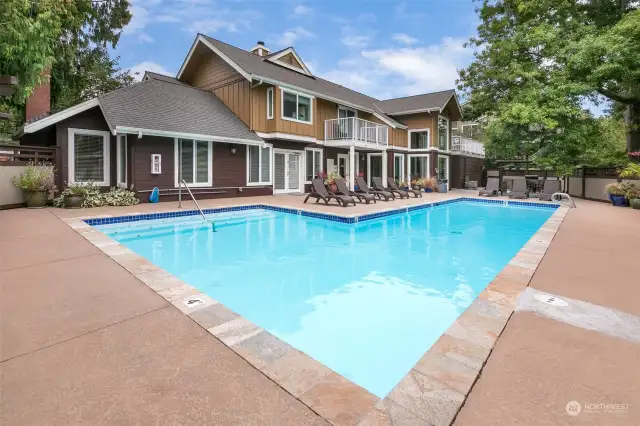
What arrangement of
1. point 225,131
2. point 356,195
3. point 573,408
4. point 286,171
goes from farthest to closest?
1. point 286,171
2. point 225,131
3. point 356,195
4. point 573,408

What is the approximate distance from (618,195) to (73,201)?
18.3 meters

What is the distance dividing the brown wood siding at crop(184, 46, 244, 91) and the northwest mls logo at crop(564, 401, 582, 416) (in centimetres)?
1545

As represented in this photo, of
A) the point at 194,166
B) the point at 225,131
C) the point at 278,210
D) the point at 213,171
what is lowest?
the point at 278,210

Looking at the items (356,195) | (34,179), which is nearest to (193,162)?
(34,179)

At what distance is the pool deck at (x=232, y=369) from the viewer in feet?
5.70

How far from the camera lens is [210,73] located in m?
16.6

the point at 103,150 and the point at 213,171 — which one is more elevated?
the point at 103,150

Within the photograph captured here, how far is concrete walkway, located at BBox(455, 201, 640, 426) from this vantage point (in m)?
1.78

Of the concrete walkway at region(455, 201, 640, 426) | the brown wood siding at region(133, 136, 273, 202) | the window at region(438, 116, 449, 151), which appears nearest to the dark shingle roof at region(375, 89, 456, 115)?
the window at region(438, 116, 449, 151)

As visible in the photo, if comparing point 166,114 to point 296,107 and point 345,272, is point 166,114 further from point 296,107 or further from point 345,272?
point 345,272

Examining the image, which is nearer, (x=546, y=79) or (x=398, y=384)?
(x=398, y=384)

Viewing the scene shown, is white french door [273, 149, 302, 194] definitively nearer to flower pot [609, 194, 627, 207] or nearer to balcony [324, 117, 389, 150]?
balcony [324, 117, 389, 150]

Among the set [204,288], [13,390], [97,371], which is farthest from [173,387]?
[204,288]

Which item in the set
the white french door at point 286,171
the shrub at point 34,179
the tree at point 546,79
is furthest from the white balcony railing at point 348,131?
the shrub at point 34,179
